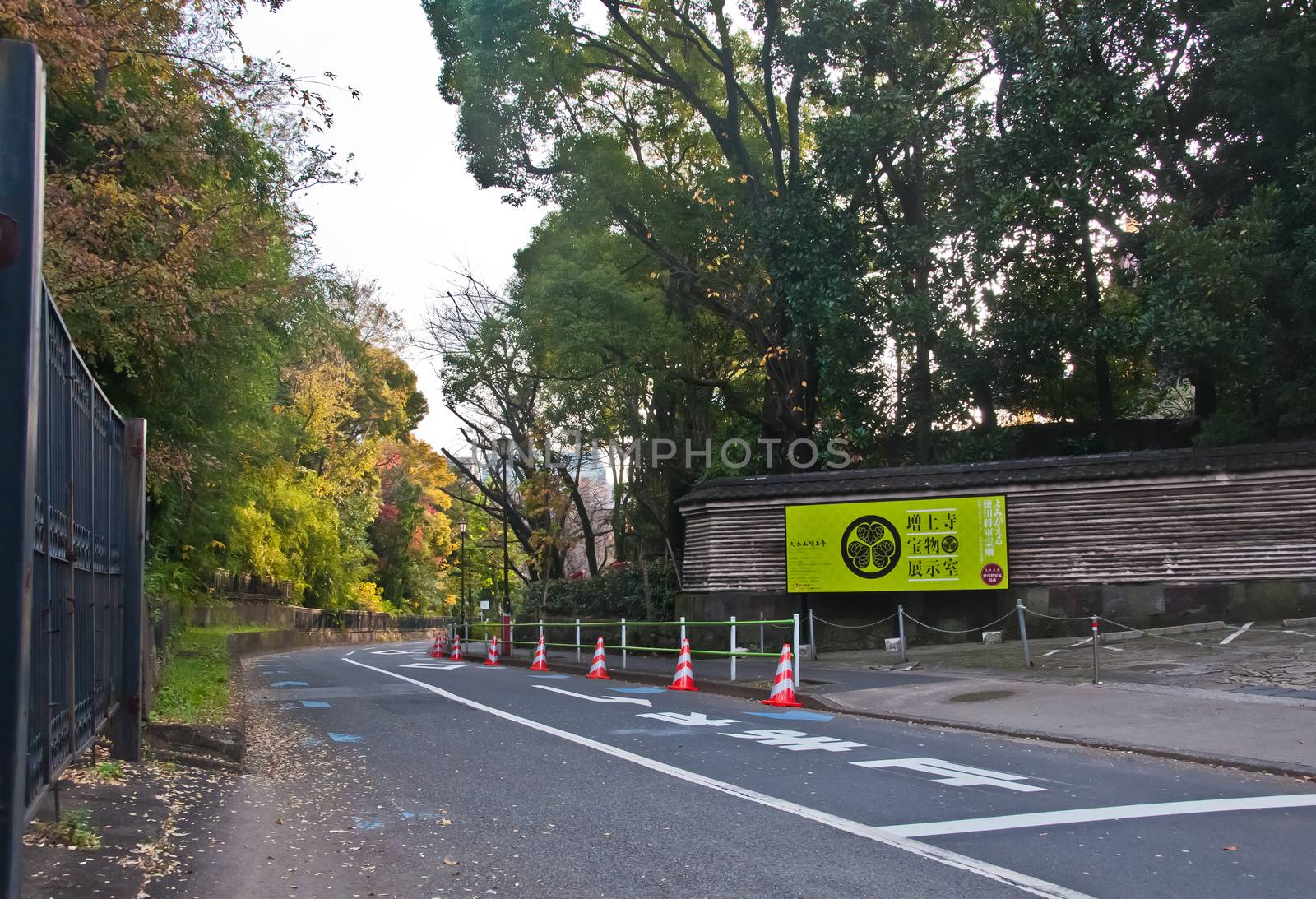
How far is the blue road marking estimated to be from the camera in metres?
12.7

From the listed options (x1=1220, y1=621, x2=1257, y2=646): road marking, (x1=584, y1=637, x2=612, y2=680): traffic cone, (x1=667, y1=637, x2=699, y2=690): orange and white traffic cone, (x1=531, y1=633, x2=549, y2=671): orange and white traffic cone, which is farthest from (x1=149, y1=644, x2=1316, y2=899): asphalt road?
(x1=531, y1=633, x2=549, y2=671): orange and white traffic cone

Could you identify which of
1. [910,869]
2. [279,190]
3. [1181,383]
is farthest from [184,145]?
[1181,383]

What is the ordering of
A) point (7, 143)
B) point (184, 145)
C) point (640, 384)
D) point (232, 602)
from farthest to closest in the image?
point (232, 602) → point (640, 384) → point (184, 145) → point (7, 143)

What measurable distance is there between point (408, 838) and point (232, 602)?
37.2 meters

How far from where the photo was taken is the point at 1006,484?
830 inches

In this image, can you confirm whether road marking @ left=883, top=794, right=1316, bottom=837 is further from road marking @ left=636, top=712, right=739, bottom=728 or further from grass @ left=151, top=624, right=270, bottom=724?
grass @ left=151, top=624, right=270, bottom=724

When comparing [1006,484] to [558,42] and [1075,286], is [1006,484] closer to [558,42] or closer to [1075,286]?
[1075,286]

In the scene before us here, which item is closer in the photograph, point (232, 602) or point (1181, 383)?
point (1181, 383)

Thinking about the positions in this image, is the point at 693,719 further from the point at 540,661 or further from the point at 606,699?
the point at 540,661

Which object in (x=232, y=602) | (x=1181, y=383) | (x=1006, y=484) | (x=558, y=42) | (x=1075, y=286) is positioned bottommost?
(x=232, y=602)

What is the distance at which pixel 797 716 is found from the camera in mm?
13148

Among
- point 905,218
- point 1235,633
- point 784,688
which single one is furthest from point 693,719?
point 905,218

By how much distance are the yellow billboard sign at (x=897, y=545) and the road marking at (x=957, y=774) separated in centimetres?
1221

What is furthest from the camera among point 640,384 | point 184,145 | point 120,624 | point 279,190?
point 640,384
